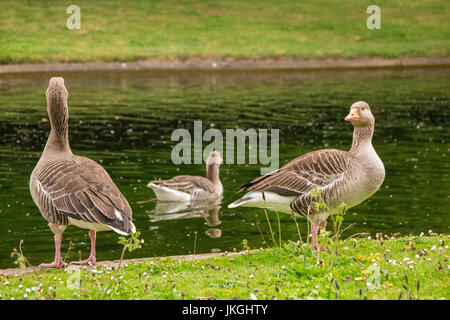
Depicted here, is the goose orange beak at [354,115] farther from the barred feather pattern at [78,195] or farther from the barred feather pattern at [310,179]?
the barred feather pattern at [78,195]

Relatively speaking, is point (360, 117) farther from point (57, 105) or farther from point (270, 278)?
point (57, 105)

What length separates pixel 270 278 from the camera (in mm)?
8156

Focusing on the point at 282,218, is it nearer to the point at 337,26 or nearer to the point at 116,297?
the point at 116,297

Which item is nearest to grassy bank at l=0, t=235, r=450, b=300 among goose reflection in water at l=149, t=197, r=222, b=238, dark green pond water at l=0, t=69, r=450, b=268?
dark green pond water at l=0, t=69, r=450, b=268

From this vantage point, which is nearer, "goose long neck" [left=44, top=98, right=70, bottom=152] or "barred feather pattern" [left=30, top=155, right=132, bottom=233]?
"barred feather pattern" [left=30, top=155, right=132, bottom=233]

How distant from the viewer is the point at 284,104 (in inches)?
1262

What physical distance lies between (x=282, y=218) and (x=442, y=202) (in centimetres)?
347

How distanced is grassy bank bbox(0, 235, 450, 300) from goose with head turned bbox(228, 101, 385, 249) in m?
0.64

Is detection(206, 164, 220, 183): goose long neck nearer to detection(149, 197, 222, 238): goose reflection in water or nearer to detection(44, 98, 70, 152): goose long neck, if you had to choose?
detection(149, 197, 222, 238): goose reflection in water

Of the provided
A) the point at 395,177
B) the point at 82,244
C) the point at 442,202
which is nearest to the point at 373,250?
the point at 82,244

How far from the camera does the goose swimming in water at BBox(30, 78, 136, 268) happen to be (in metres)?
8.49

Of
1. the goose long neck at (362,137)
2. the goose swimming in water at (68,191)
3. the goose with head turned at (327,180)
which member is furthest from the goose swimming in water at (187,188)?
the goose long neck at (362,137)

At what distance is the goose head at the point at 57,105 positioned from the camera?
9.76 m

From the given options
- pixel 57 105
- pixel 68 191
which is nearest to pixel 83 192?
A: pixel 68 191
